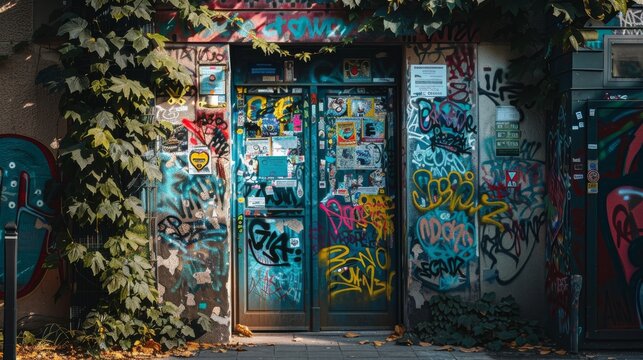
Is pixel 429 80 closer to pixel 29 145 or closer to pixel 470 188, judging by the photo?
pixel 470 188

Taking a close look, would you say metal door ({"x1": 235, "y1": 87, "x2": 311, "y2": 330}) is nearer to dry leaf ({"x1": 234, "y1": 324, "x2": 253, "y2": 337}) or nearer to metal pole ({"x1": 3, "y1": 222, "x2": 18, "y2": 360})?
dry leaf ({"x1": 234, "y1": 324, "x2": 253, "y2": 337})

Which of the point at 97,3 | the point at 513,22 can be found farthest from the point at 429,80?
the point at 97,3

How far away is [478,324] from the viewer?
7.65 m

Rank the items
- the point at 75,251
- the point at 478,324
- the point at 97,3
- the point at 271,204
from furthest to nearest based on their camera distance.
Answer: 1. the point at 271,204
2. the point at 478,324
3. the point at 75,251
4. the point at 97,3

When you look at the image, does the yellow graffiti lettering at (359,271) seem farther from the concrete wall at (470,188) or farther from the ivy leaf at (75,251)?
the ivy leaf at (75,251)

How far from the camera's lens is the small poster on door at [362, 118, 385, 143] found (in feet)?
26.9

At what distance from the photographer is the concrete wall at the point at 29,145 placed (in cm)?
780

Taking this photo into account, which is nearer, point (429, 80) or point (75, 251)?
point (75, 251)

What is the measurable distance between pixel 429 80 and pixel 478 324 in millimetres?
2474

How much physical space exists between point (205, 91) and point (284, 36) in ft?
3.14

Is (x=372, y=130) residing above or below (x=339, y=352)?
above

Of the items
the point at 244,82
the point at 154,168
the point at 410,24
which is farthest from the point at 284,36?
the point at 154,168

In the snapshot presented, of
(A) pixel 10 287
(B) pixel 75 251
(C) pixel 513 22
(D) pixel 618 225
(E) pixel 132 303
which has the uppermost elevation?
(C) pixel 513 22

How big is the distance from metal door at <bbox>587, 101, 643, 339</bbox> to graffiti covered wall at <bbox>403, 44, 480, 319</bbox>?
1.20 meters
